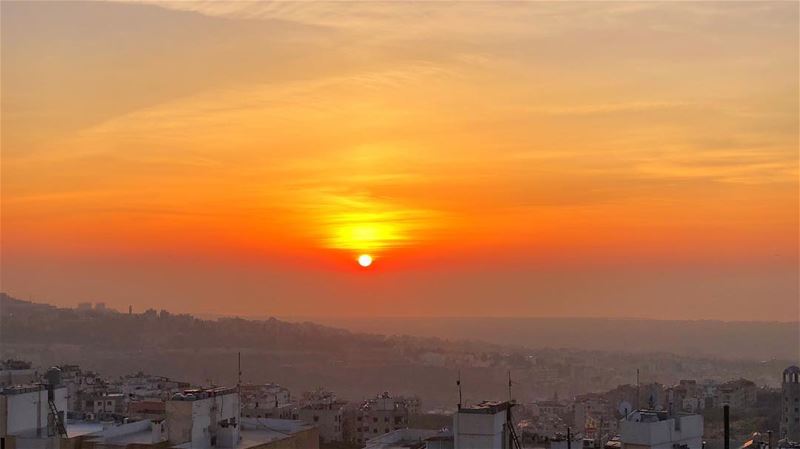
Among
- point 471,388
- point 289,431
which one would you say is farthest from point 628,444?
point 471,388

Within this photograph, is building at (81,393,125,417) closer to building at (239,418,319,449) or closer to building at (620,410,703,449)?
building at (239,418,319,449)

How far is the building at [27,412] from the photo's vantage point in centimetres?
2492

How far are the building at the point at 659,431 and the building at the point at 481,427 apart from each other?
5362 mm

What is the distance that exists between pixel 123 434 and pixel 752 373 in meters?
165

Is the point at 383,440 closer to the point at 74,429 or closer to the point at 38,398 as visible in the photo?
the point at 74,429

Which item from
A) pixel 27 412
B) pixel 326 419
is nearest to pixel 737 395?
pixel 326 419

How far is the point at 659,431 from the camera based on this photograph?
22.6 m

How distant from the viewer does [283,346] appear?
179 m

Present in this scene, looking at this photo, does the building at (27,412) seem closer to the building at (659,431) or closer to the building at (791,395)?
the building at (659,431)

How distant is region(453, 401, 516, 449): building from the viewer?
17562 millimetres

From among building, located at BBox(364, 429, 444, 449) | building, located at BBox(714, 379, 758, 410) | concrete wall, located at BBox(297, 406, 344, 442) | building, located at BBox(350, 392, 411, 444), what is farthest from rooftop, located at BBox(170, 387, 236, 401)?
building, located at BBox(714, 379, 758, 410)

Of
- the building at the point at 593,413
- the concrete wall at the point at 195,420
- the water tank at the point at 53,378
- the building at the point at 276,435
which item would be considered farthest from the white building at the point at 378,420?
the concrete wall at the point at 195,420

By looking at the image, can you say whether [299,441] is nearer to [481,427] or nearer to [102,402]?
[481,427]

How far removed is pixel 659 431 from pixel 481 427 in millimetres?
6558
